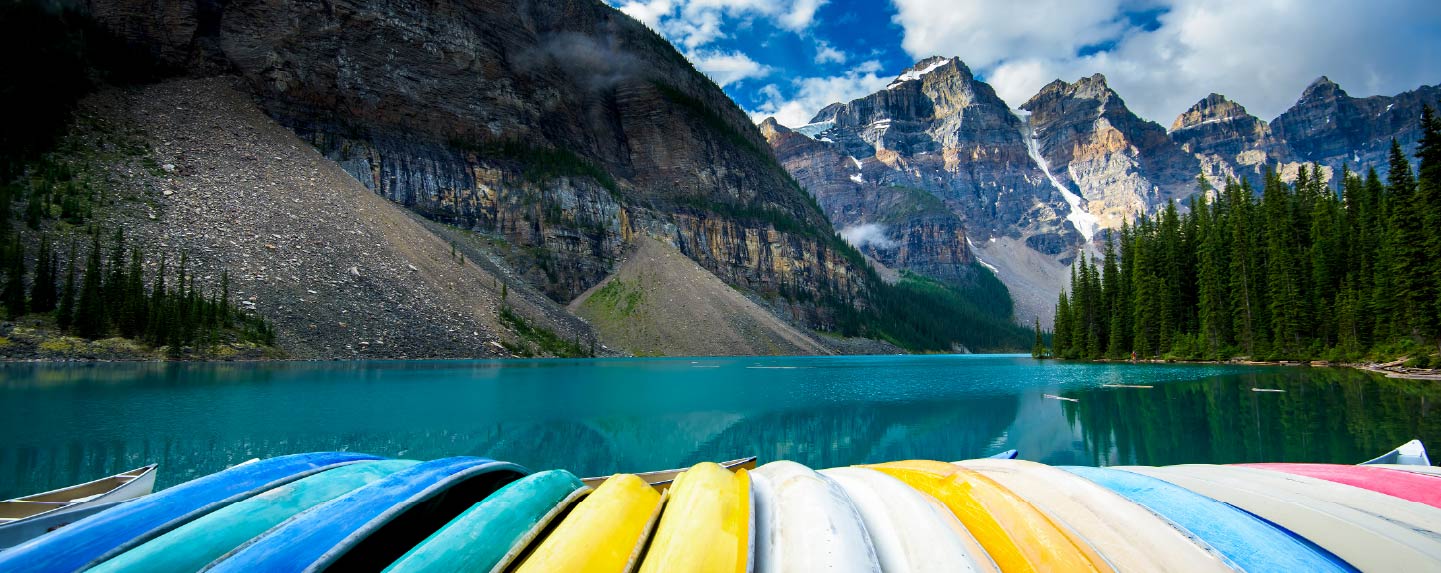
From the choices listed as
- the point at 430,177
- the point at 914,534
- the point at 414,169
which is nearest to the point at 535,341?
the point at 430,177

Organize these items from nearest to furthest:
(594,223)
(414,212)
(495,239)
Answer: (414,212), (495,239), (594,223)

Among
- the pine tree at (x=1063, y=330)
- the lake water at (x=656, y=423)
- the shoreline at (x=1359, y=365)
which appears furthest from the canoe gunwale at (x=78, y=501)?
the pine tree at (x=1063, y=330)

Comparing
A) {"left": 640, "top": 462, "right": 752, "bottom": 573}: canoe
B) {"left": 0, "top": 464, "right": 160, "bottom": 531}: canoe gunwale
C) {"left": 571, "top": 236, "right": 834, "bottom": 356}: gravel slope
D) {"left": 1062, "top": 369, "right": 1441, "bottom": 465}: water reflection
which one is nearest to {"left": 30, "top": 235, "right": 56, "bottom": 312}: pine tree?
{"left": 0, "top": 464, "right": 160, "bottom": 531}: canoe gunwale

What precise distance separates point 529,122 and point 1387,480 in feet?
396

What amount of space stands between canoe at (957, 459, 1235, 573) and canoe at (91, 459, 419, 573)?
14.2 feet

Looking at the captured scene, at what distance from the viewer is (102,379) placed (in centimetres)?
2942

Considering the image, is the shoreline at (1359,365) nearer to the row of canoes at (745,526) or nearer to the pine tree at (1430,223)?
the pine tree at (1430,223)

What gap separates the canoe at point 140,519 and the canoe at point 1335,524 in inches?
237

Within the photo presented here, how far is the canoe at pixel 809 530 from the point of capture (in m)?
2.69

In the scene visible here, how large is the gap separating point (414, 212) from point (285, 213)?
29272mm

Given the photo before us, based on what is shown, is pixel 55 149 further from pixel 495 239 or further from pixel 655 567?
pixel 655 567

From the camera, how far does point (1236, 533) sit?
3.14 m

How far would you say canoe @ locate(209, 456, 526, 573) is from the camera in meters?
2.75

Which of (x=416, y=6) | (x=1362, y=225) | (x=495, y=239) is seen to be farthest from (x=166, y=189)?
(x=1362, y=225)
